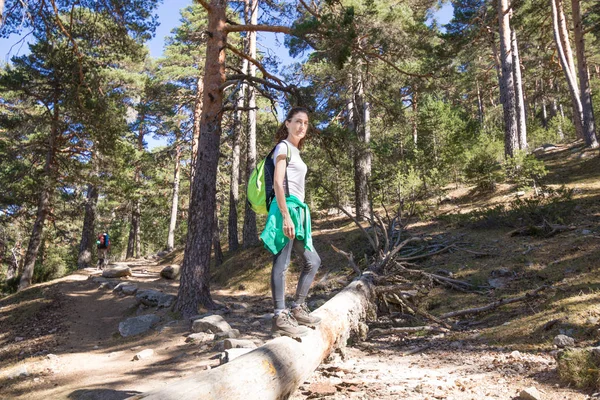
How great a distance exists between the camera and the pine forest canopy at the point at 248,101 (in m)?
7.79

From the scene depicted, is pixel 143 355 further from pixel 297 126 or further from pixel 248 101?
pixel 248 101

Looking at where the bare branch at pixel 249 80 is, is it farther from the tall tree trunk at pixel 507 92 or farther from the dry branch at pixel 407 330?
the tall tree trunk at pixel 507 92

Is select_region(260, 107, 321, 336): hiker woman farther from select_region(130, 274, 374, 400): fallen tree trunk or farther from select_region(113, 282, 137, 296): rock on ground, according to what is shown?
select_region(113, 282, 137, 296): rock on ground

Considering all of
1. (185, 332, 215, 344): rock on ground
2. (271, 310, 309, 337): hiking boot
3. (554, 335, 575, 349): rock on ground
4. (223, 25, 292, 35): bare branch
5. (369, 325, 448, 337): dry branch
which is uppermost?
(223, 25, 292, 35): bare branch

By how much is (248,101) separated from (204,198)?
19.5 ft

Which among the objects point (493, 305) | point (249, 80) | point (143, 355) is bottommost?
→ point (143, 355)

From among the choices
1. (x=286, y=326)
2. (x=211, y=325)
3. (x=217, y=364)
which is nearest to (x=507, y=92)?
(x=211, y=325)

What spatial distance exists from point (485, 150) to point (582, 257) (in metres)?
9.27

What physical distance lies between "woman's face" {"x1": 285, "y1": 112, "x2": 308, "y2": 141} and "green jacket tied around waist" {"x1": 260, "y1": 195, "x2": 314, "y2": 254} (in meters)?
0.67

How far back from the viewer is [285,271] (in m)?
3.38

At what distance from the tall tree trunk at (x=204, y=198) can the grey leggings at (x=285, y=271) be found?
433 centimetres

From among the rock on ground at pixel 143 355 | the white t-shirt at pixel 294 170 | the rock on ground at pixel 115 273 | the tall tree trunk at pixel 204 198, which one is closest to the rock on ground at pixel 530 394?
the white t-shirt at pixel 294 170

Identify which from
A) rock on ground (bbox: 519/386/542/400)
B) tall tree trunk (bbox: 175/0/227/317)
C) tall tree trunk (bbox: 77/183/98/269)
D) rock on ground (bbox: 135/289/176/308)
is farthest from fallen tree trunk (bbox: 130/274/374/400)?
tall tree trunk (bbox: 77/183/98/269)

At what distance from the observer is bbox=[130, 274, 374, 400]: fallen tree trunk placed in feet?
6.69
